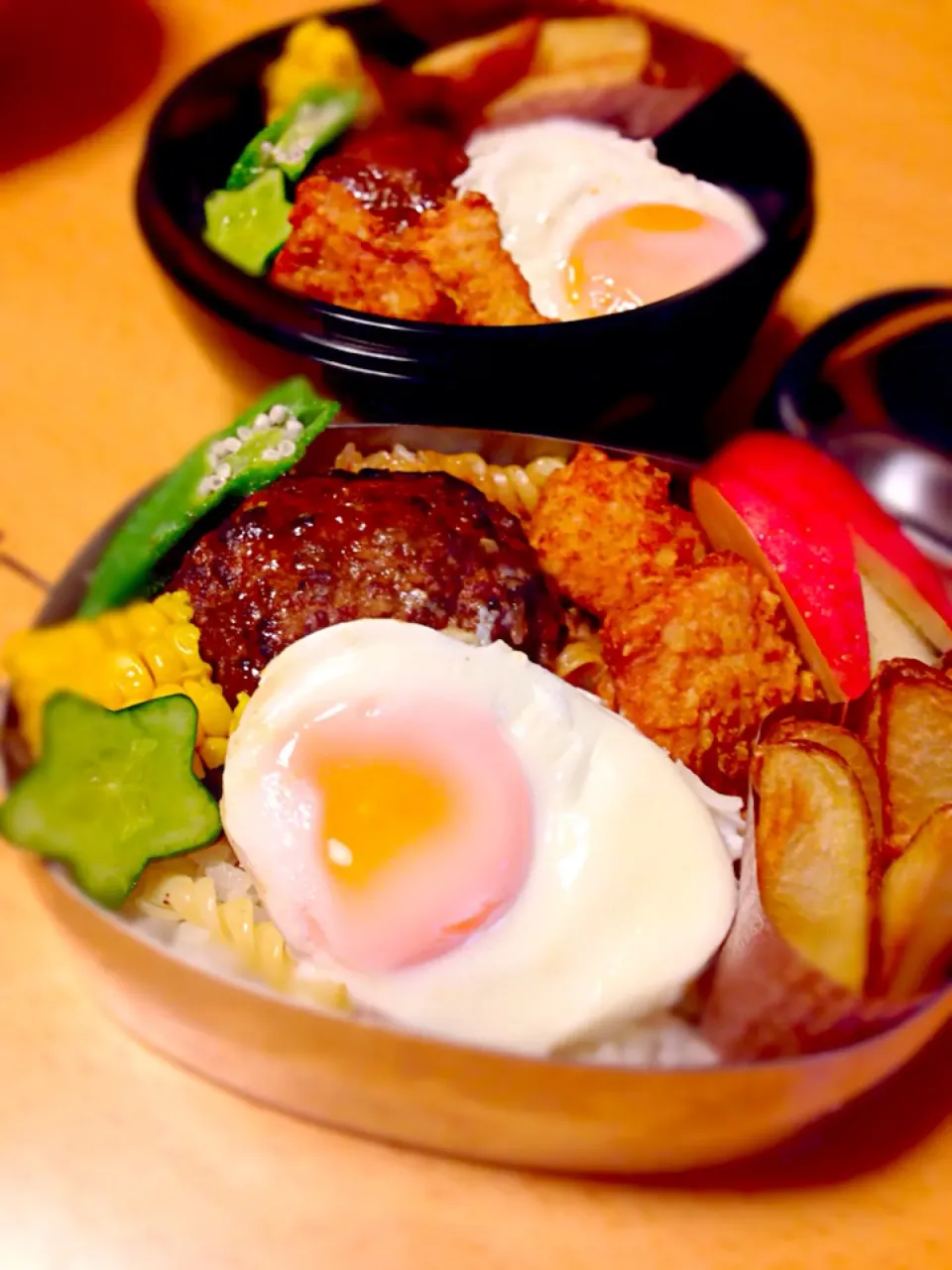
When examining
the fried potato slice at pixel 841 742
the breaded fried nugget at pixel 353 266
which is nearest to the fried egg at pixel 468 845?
the fried potato slice at pixel 841 742

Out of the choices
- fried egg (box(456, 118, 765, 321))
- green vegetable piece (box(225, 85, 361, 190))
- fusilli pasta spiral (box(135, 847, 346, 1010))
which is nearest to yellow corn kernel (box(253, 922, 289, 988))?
fusilli pasta spiral (box(135, 847, 346, 1010))

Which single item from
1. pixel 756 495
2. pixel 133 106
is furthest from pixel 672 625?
pixel 133 106

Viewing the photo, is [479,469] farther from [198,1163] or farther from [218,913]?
[198,1163]

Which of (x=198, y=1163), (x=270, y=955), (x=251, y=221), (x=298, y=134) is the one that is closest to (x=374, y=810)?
(x=270, y=955)

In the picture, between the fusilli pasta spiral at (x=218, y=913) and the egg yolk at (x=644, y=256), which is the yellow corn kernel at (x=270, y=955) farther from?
the egg yolk at (x=644, y=256)

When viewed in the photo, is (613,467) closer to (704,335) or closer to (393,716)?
(704,335)

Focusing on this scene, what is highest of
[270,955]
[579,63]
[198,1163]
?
[579,63]

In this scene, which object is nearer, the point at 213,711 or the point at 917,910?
the point at 917,910

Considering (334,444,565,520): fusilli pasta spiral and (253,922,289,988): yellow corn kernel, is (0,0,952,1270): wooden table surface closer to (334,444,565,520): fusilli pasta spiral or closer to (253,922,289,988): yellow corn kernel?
(253,922,289,988): yellow corn kernel
